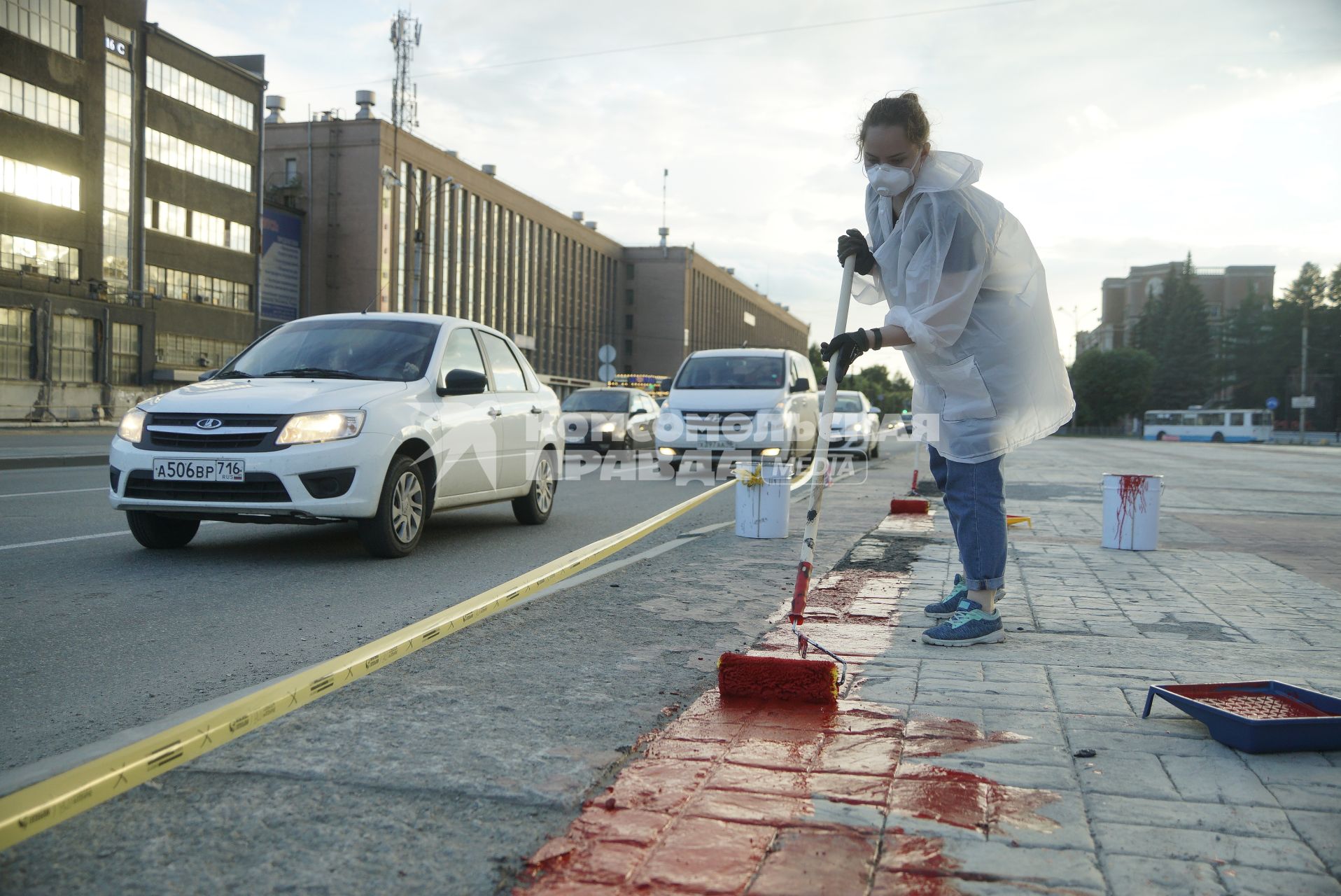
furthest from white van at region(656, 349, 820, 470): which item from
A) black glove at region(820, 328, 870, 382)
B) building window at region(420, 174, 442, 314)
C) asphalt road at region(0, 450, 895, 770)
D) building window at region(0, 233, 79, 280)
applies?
building window at region(420, 174, 442, 314)

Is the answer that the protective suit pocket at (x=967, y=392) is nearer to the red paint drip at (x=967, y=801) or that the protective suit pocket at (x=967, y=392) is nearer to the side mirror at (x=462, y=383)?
the red paint drip at (x=967, y=801)

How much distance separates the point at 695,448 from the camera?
14617 mm

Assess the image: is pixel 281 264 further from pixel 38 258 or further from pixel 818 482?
pixel 818 482

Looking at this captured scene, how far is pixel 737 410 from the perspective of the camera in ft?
47.8

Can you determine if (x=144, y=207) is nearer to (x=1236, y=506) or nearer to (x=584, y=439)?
(x=584, y=439)

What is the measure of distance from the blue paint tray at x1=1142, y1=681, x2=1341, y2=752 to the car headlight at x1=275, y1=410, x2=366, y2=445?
4466 mm

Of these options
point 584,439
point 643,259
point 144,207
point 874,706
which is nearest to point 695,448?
point 584,439

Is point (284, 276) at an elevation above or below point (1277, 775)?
above

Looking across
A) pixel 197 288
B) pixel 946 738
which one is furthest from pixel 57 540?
pixel 197 288

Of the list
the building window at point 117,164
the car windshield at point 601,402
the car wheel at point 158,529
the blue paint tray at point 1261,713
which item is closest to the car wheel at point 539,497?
the car wheel at point 158,529

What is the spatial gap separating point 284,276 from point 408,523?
58874 millimetres

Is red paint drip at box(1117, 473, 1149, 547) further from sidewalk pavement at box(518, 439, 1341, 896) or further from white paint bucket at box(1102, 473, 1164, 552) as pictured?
sidewalk pavement at box(518, 439, 1341, 896)

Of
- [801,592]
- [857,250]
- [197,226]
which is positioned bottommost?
[801,592]

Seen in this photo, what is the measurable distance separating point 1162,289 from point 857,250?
4905 inches
